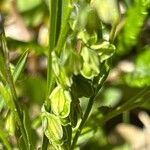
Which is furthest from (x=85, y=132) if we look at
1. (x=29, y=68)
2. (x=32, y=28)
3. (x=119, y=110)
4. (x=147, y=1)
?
(x=32, y=28)

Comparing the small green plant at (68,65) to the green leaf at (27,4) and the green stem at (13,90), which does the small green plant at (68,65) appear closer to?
the green stem at (13,90)

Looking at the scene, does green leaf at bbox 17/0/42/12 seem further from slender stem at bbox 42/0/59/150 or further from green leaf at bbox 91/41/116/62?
green leaf at bbox 91/41/116/62

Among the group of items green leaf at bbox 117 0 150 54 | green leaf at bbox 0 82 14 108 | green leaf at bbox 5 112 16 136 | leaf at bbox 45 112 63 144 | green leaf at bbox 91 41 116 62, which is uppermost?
green leaf at bbox 91 41 116 62

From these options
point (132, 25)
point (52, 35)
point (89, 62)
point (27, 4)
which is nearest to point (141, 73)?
point (132, 25)

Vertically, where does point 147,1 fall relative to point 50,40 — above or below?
below

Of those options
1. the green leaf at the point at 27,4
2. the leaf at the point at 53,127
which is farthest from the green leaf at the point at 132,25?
the leaf at the point at 53,127

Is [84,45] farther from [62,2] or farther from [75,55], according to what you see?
[62,2]

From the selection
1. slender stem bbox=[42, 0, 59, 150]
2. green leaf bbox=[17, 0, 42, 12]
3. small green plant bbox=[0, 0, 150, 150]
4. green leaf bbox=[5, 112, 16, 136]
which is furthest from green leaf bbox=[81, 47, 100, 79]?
green leaf bbox=[17, 0, 42, 12]
